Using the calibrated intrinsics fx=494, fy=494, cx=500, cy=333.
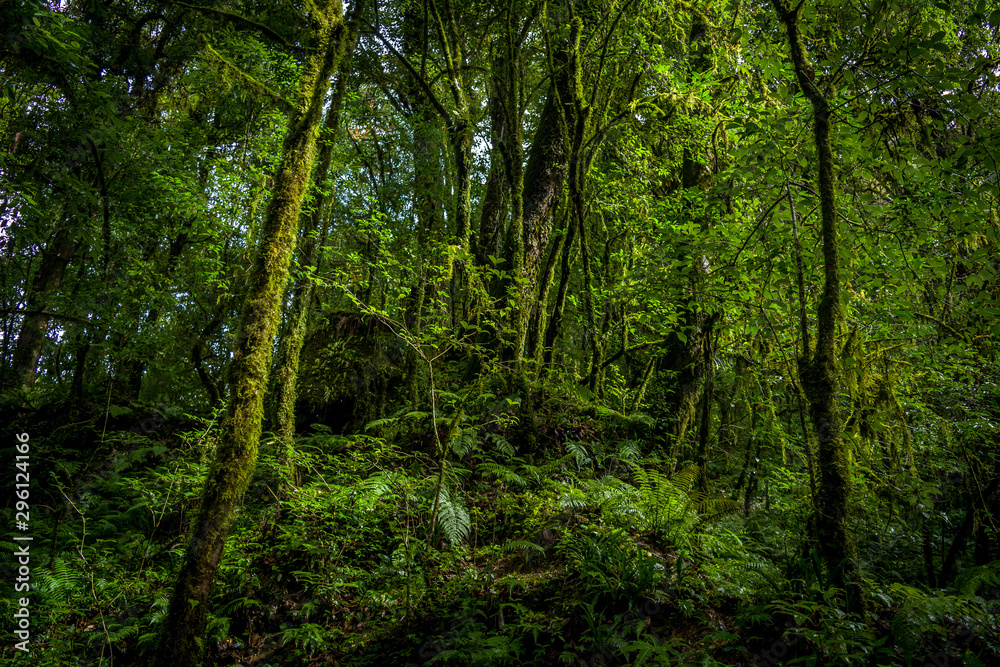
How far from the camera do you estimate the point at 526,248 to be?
27.5ft

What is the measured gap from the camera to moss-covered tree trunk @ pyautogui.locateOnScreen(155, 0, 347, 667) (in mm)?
3434

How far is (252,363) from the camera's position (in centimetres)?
395

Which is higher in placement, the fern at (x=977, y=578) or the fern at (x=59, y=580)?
the fern at (x=977, y=578)

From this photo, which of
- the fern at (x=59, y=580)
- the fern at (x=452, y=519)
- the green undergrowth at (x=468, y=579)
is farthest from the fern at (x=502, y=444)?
the fern at (x=59, y=580)

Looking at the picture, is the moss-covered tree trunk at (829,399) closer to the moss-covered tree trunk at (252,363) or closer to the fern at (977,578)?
the fern at (977,578)

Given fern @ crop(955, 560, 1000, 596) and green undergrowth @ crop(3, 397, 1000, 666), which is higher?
fern @ crop(955, 560, 1000, 596)

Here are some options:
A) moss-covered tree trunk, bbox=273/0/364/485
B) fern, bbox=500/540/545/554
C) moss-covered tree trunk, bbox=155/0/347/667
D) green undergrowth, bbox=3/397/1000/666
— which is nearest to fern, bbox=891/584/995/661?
green undergrowth, bbox=3/397/1000/666

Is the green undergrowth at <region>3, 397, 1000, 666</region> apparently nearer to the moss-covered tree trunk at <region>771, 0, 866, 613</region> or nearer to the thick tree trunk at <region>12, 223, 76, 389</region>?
the moss-covered tree trunk at <region>771, 0, 866, 613</region>

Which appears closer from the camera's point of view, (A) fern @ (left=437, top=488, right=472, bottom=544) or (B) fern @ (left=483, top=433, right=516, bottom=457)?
(A) fern @ (left=437, top=488, right=472, bottom=544)

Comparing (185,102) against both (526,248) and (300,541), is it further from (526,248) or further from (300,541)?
(300,541)

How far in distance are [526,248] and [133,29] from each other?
816 centimetres

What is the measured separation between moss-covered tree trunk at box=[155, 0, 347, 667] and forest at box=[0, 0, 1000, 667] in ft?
0.09

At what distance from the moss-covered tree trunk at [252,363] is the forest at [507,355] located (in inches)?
1.0

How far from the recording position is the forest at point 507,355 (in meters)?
3.69
